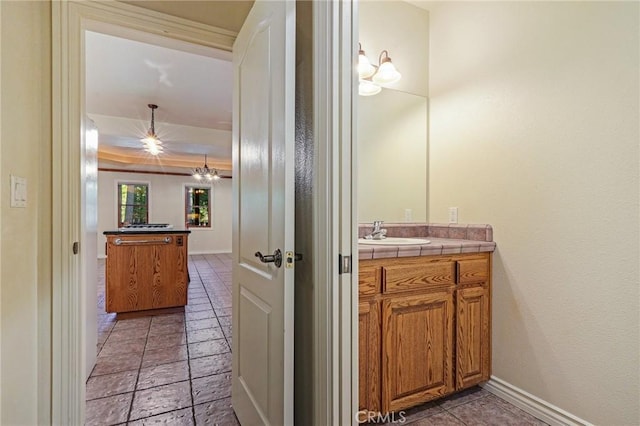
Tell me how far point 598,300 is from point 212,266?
6.43 metres

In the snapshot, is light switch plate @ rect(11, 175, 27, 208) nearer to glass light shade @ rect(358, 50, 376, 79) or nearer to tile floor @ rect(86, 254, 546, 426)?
tile floor @ rect(86, 254, 546, 426)

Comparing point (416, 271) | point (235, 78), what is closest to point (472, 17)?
point (235, 78)

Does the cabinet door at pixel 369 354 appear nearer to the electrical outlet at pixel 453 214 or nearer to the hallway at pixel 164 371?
the hallway at pixel 164 371

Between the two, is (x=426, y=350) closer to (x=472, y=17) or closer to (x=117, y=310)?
(x=472, y=17)

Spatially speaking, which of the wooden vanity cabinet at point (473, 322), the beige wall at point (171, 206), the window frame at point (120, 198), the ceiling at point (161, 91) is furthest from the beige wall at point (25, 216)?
the window frame at point (120, 198)

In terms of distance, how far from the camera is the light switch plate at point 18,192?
1.09m

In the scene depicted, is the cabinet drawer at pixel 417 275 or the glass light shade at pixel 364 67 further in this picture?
the glass light shade at pixel 364 67

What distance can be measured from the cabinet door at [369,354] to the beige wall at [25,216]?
1296mm

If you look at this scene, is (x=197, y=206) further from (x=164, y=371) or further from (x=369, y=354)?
(x=369, y=354)

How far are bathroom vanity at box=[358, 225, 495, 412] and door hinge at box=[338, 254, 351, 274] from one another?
1.26 ft

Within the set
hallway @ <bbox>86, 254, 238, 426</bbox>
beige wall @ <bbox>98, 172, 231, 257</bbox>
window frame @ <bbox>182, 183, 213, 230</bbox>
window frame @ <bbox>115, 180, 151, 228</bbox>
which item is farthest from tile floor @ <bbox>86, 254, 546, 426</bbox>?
window frame @ <bbox>182, 183, 213, 230</bbox>

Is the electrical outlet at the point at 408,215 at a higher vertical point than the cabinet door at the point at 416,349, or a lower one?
higher

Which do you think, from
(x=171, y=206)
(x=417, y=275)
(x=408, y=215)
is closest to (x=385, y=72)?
(x=408, y=215)

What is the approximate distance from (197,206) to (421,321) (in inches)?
336
